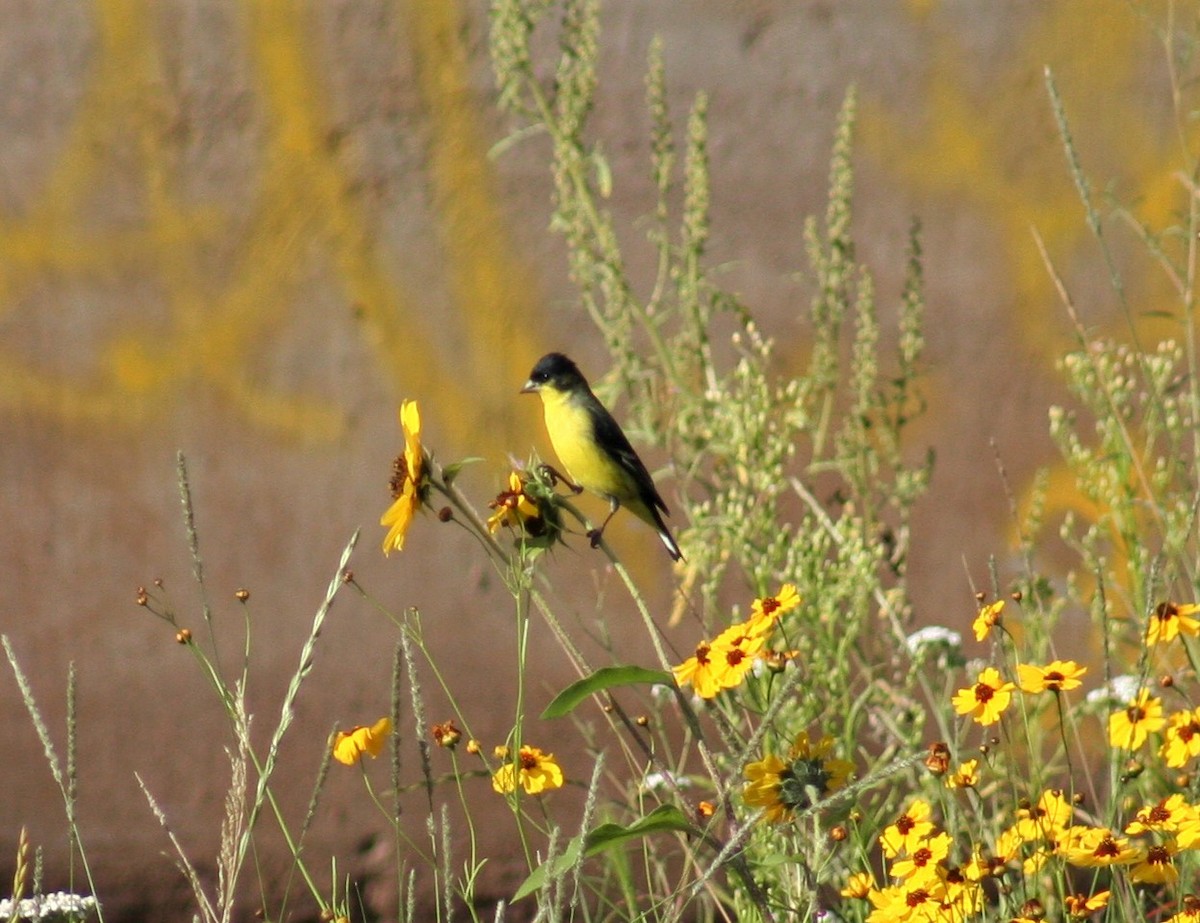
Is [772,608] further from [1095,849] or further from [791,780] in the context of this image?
[1095,849]

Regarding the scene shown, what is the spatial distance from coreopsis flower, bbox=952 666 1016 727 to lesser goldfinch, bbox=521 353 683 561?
1.51 meters

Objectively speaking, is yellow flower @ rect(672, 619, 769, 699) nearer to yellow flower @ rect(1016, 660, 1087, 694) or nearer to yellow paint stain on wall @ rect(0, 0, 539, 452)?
yellow flower @ rect(1016, 660, 1087, 694)

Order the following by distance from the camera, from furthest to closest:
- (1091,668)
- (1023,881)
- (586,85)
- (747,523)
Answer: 1. (1091,668)
2. (586,85)
3. (747,523)
4. (1023,881)

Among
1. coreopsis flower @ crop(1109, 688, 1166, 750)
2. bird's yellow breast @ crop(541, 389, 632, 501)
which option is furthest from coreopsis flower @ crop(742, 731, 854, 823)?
bird's yellow breast @ crop(541, 389, 632, 501)

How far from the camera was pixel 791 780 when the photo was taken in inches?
91.3

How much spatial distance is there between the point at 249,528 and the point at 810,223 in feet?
4.66

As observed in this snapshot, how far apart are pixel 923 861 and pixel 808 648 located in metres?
0.91

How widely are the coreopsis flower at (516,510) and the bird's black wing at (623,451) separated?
1.33m

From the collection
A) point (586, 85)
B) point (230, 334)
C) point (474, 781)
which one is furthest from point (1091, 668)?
point (230, 334)

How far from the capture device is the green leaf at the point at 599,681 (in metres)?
2.00

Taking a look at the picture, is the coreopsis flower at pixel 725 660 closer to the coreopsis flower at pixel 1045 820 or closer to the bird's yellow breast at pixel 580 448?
the coreopsis flower at pixel 1045 820

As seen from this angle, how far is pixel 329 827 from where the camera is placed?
411 centimetres

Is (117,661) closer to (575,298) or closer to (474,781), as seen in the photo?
(474,781)

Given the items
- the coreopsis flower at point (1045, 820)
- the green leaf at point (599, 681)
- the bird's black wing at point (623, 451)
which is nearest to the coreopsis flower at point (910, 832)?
the coreopsis flower at point (1045, 820)
